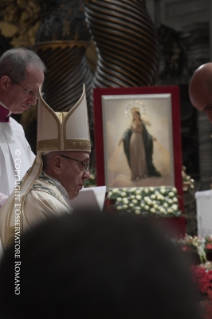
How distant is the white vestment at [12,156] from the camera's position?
158 inches

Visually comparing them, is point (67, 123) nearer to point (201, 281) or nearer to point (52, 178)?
point (52, 178)

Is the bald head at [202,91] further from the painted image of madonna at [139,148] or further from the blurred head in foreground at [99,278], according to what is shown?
the painted image of madonna at [139,148]

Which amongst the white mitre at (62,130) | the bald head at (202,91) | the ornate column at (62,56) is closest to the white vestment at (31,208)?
the white mitre at (62,130)

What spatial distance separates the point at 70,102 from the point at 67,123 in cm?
786

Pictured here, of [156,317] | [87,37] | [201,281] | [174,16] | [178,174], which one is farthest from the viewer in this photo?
[174,16]

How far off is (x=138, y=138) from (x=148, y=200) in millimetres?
870

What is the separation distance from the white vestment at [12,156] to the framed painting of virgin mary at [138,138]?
12.1 ft

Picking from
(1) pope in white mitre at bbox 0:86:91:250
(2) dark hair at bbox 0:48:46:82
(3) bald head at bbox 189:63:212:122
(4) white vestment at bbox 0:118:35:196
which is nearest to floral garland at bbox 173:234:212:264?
(4) white vestment at bbox 0:118:35:196

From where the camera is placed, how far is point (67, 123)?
11.3 feet

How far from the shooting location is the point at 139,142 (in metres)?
8.20

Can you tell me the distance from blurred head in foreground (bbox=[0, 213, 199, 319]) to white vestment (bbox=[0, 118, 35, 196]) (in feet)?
10.00

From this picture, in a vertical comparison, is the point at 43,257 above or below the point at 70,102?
below

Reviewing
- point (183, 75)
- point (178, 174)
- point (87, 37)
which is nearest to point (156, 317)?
point (178, 174)

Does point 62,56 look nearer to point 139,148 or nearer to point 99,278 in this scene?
point 139,148
